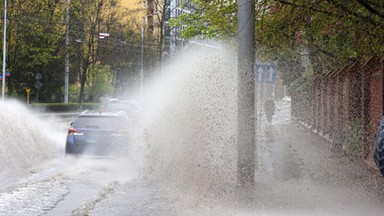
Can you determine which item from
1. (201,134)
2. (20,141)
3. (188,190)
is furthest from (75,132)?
(188,190)

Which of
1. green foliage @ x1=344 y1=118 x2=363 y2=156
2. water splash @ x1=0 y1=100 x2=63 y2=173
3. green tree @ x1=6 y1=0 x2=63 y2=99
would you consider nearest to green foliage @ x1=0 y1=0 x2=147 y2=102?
green tree @ x1=6 y1=0 x2=63 y2=99

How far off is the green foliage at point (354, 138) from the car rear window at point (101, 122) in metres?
5.32

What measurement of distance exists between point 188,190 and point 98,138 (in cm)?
543

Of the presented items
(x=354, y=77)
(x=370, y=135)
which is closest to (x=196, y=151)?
(x=370, y=135)

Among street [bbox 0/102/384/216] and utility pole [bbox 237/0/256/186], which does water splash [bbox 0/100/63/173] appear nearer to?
street [bbox 0/102/384/216]

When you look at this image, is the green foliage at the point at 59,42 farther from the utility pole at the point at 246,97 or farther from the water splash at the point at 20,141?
the utility pole at the point at 246,97

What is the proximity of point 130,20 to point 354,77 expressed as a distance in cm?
5151

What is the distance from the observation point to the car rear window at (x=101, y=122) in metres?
16.5

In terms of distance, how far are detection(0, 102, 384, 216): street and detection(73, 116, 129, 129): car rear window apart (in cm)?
84

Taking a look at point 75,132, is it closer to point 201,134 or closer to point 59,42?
point 201,134

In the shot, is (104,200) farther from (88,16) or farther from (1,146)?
(88,16)

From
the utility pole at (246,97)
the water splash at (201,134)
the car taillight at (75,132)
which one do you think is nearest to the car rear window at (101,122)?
the car taillight at (75,132)

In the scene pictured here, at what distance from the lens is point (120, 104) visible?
3500 centimetres

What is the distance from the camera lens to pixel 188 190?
11273mm
